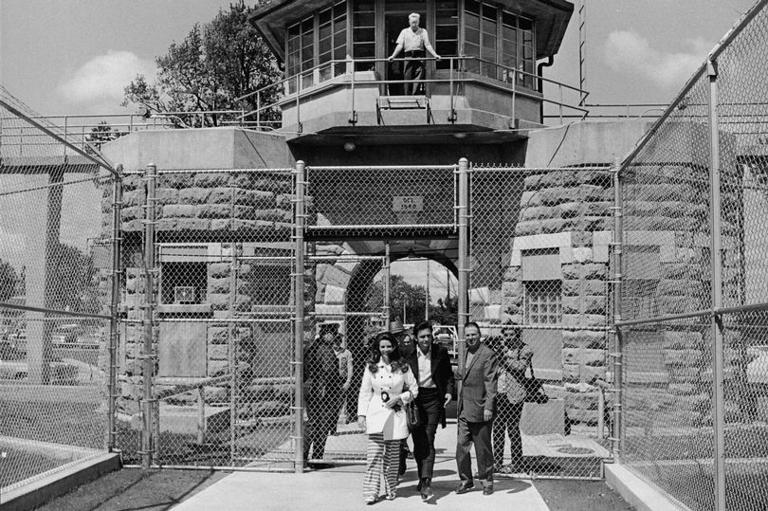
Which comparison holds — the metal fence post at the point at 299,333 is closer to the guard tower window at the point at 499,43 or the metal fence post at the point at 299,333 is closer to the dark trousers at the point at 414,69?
the dark trousers at the point at 414,69

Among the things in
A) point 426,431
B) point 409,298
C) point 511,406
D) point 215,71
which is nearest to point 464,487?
point 426,431

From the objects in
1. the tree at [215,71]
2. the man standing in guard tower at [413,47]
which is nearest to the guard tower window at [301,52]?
the man standing in guard tower at [413,47]

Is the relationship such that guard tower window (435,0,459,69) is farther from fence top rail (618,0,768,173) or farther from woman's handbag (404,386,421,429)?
woman's handbag (404,386,421,429)

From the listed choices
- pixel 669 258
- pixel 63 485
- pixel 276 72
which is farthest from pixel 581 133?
pixel 276 72

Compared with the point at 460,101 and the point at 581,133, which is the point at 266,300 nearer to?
the point at 460,101

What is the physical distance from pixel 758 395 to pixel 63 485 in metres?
6.40

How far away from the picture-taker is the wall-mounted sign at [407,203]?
16.2 metres

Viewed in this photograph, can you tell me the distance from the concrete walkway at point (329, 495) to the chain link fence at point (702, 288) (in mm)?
1394

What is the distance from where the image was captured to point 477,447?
360 inches

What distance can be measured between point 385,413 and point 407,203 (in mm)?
7958

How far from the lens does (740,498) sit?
23.1ft

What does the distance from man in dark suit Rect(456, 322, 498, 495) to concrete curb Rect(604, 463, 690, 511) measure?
1.35m

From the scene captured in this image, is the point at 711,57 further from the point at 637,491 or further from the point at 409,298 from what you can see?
the point at 409,298

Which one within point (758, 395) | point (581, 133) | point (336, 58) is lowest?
point (758, 395)
